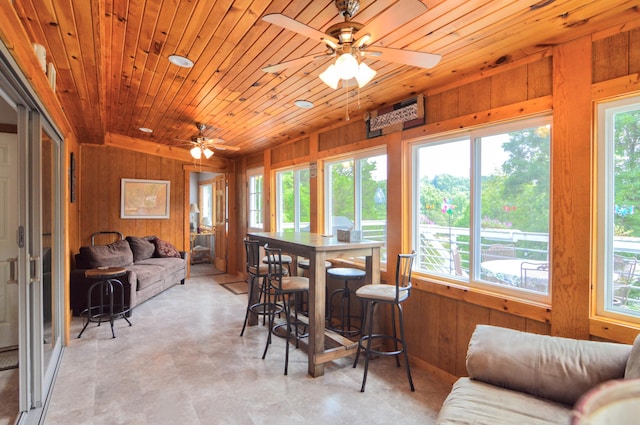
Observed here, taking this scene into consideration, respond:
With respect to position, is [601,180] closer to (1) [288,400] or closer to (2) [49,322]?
(1) [288,400]

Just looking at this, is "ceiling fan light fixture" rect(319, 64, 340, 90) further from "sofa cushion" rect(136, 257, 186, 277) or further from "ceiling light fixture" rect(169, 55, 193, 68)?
"sofa cushion" rect(136, 257, 186, 277)

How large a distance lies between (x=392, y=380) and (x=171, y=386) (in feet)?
5.60

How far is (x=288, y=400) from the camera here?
2.44 m

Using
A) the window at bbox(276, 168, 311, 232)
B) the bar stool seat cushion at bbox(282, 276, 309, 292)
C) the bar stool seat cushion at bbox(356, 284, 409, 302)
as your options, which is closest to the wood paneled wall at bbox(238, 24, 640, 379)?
the bar stool seat cushion at bbox(356, 284, 409, 302)

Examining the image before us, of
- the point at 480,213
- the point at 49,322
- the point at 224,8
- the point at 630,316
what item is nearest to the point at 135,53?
the point at 224,8

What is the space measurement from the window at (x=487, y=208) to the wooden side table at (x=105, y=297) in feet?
10.8

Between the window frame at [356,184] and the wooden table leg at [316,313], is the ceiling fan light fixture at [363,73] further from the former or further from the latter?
the window frame at [356,184]

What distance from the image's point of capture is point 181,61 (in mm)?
2465

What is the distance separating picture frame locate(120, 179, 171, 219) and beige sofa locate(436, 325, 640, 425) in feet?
18.8

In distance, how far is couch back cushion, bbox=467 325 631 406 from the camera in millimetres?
1573

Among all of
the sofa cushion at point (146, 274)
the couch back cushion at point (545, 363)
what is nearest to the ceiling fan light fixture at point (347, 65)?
the couch back cushion at point (545, 363)

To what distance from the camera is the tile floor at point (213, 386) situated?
89.2 inches

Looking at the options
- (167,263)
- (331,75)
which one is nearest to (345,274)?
(331,75)

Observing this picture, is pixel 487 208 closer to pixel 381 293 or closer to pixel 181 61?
pixel 381 293
